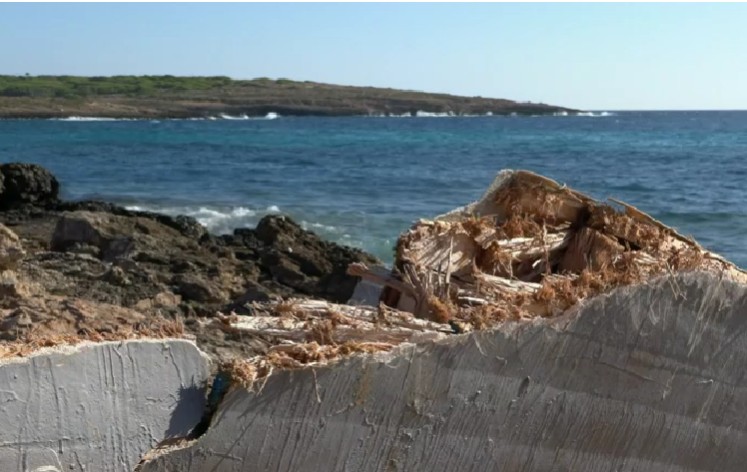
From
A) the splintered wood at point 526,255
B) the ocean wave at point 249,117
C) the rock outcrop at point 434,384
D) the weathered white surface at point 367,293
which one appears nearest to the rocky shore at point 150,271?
the weathered white surface at point 367,293

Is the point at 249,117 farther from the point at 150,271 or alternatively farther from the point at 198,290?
the point at 198,290

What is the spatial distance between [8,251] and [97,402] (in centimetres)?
613

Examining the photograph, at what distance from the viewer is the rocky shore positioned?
6.39 metres

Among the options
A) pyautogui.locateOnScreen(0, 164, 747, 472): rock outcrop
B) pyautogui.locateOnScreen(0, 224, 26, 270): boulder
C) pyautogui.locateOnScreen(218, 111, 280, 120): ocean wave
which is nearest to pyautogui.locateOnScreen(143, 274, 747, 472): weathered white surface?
pyautogui.locateOnScreen(0, 164, 747, 472): rock outcrop

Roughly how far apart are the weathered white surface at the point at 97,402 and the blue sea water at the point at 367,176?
11769 millimetres

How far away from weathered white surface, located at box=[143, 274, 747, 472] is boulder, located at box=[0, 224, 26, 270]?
5860 millimetres

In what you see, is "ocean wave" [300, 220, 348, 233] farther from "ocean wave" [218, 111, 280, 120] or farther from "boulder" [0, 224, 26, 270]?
"ocean wave" [218, 111, 280, 120]

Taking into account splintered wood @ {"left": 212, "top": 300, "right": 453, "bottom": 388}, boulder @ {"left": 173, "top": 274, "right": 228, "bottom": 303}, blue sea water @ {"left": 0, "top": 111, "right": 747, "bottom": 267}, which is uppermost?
splintered wood @ {"left": 212, "top": 300, "right": 453, "bottom": 388}

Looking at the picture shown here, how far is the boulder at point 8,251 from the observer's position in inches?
293

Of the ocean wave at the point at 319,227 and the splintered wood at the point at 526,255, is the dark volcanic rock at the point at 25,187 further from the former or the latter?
the splintered wood at the point at 526,255

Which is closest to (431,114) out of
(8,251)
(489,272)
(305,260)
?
(305,260)

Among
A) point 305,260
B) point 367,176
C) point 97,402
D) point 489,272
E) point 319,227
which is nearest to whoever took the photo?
point 97,402

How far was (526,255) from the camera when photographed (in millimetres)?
2816

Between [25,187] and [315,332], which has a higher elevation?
[315,332]
